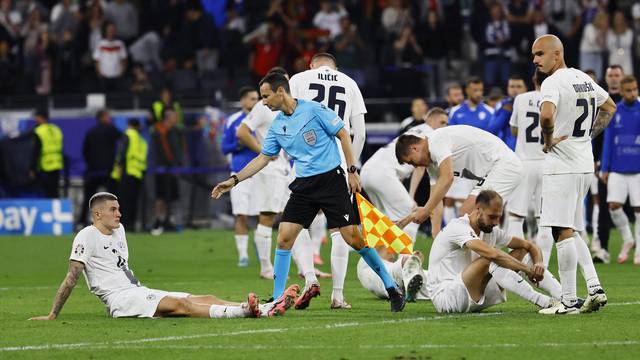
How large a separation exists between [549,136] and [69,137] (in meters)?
19.6

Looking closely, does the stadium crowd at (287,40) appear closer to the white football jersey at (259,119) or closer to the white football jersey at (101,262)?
the white football jersey at (259,119)

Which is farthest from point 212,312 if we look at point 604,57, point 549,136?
point 604,57

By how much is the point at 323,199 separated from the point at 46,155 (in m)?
16.6

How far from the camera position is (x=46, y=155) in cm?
2809

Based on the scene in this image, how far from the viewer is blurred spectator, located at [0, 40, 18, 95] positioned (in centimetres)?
3170

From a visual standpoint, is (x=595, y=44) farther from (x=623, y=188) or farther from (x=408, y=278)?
(x=408, y=278)

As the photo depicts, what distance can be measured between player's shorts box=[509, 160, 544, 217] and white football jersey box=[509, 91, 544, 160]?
0.36 feet

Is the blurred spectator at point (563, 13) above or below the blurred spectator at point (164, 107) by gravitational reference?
above

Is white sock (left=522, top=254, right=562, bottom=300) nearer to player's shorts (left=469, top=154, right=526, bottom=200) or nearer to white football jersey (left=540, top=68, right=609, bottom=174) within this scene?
white football jersey (left=540, top=68, right=609, bottom=174)

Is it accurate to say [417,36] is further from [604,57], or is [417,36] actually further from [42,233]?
[42,233]

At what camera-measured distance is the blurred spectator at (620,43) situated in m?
26.1

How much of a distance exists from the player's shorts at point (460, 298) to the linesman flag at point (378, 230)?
3.47ft

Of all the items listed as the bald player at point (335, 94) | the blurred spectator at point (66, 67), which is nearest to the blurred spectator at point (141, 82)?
the blurred spectator at point (66, 67)

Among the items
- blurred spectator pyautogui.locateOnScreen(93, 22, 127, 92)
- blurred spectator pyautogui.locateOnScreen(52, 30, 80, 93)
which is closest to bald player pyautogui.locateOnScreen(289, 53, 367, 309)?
blurred spectator pyautogui.locateOnScreen(93, 22, 127, 92)
